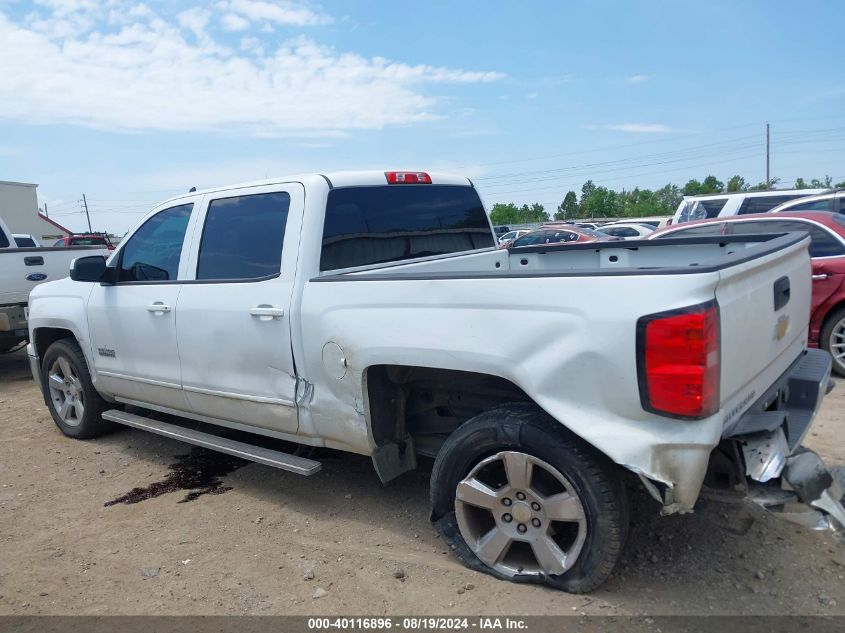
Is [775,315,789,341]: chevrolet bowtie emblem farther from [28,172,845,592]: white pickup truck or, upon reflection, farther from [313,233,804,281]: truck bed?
[313,233,804,281]: truck bed

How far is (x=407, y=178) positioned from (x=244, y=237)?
3.57ft

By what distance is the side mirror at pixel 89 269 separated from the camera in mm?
4777

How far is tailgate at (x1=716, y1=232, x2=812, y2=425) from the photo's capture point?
8.43 feet

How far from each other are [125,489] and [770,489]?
3.99 metres

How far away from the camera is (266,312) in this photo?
148 inches

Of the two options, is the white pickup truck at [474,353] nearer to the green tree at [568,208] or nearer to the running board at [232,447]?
the running board at [232,447]

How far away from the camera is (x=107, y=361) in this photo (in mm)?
5074

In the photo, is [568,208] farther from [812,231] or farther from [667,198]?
[812,231]

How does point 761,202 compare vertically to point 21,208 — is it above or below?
below

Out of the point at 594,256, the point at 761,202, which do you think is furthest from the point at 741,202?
the point at 594,256

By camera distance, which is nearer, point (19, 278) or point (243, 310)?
point (243, 310)

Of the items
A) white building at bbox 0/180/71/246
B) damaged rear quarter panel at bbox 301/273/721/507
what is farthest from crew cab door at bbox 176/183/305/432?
white building at bbox 0/180/71/246

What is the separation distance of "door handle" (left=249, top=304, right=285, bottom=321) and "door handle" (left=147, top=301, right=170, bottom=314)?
883 millimetres

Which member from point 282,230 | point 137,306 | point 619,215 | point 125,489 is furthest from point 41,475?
point 619,215
